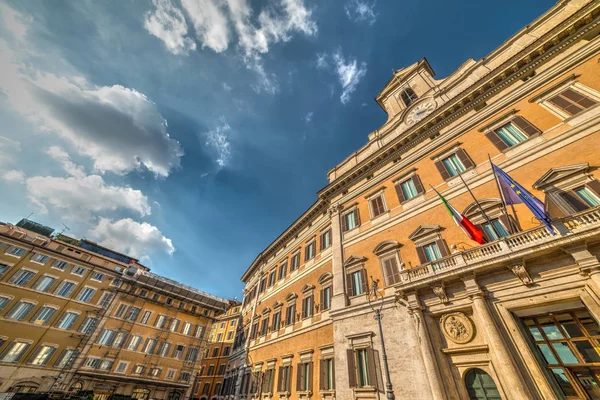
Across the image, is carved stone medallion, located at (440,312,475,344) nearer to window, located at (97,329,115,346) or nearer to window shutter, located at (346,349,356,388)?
window shutter, located at (346,349,356,388)

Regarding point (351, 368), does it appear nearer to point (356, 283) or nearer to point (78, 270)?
point (356, 283)

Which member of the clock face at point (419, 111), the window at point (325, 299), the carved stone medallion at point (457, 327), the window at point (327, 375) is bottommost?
the window at point (327, 375)

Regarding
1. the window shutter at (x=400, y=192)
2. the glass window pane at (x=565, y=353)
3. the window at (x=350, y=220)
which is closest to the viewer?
the glass window pane at (x=565, y=353)

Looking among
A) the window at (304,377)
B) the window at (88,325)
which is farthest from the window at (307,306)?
the window at (88,325)

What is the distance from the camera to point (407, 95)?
20.2 m

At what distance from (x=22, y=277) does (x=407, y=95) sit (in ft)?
142

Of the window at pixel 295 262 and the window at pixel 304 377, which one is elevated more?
the window at pixel 295 262

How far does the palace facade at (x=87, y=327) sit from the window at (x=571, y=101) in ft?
133

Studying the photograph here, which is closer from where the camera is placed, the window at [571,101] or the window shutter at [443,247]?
the window at [571,101]

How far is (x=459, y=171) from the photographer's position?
13000 mm

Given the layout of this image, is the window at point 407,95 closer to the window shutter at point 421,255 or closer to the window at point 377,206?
the window at point 377,206

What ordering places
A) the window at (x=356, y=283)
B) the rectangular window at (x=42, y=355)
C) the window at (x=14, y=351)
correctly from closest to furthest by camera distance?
the window at (x=356, y=283) < the window at (x=14, y=351) < the rectangular window at (x=42, y=355)

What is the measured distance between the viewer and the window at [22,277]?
85.4 ft

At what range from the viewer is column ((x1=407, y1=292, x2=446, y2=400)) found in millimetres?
8695
